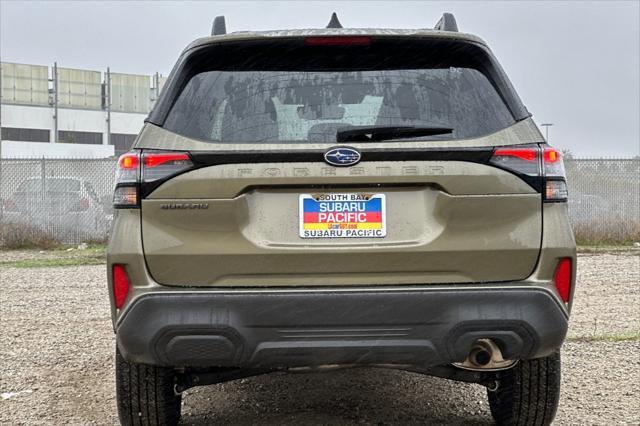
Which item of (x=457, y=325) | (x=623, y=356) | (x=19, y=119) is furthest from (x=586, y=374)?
(x=19, y=119)

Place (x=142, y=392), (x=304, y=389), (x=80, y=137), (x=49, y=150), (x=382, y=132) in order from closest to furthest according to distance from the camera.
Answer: (x=382, y=132), (x=142, y=392), (x=304, y=389), (x=49, y=150), (x=80, y=137)

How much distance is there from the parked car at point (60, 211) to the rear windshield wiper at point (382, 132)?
13.1 metres

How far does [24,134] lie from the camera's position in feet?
182

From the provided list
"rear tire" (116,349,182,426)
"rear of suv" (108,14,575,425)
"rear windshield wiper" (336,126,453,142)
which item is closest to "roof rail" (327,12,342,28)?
"rear of suv" (108,14,575,425)

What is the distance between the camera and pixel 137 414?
11.8ft

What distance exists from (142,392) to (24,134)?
184ft

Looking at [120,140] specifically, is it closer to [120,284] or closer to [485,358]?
[120,284]

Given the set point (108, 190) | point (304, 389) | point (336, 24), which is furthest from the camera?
point (108, 190)

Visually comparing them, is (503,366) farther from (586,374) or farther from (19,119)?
(19,119)

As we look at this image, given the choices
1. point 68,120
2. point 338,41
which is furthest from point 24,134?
point 338,41

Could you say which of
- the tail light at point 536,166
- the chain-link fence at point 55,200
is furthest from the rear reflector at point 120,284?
the chain-link fence at point 55,200

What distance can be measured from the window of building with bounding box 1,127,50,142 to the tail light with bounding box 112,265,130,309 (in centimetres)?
5565

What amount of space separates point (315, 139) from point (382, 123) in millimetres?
286

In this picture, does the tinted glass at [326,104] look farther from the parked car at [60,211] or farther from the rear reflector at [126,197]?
the parked car at [60,211]
